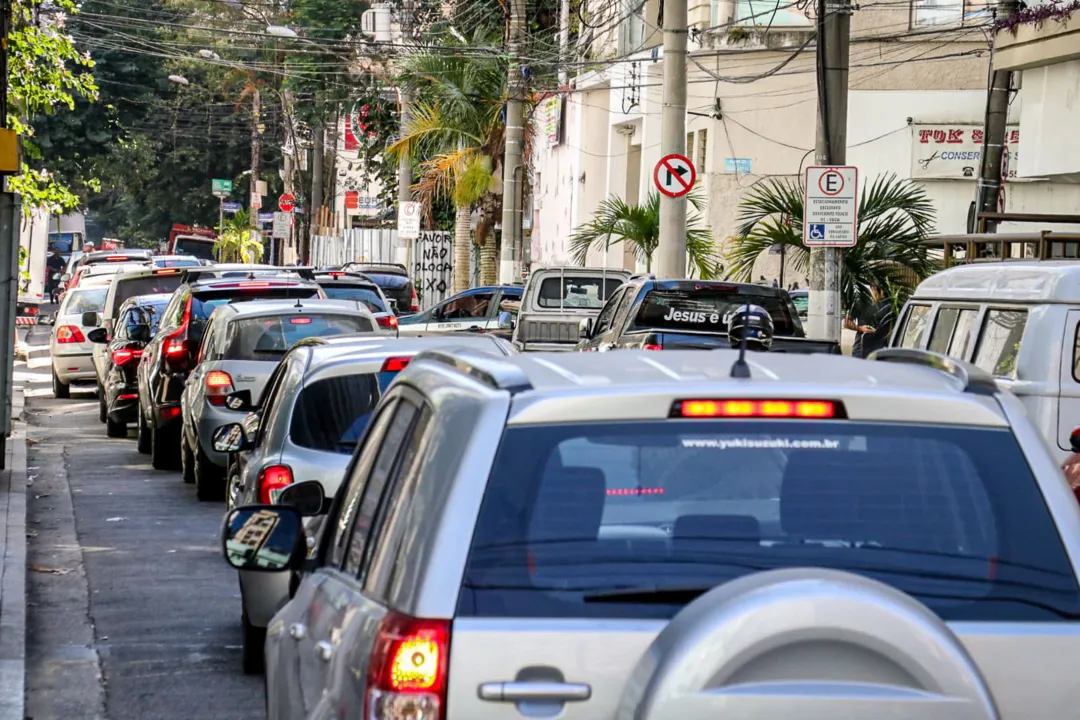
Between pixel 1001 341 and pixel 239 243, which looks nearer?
pixel 1001 341

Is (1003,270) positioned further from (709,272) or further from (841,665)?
(709,272)

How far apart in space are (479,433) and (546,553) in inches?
10.6

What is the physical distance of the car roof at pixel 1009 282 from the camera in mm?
10734

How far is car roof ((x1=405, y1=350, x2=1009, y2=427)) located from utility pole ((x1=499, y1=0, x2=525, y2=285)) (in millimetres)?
29966

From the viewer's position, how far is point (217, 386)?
14.8 metres

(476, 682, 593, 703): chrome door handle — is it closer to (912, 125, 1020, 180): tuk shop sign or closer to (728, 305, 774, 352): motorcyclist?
(728, 305, 774, 352): motorcyclist

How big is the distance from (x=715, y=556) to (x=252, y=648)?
558 cm

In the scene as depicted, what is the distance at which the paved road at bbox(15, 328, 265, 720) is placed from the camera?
843 centimetres

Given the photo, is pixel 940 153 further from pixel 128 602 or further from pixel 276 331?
pixel 128 602

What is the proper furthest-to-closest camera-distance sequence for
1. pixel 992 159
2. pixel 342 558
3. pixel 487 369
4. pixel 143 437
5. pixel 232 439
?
pixel 992 159, pixel 143 437, pixel 232 439, pixel 342 558, pixel 487 369

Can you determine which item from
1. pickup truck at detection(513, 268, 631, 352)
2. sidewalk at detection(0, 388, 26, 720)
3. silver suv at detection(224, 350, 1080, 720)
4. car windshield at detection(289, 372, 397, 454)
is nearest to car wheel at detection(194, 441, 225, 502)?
sidewalk at detection(0, 388, 26, 720)

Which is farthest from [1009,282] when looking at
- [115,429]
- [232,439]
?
[115,429]

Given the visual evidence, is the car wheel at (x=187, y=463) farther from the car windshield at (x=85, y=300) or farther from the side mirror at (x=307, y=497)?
the car windshield at (x=85, y=300)

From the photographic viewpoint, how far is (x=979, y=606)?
348 cm
